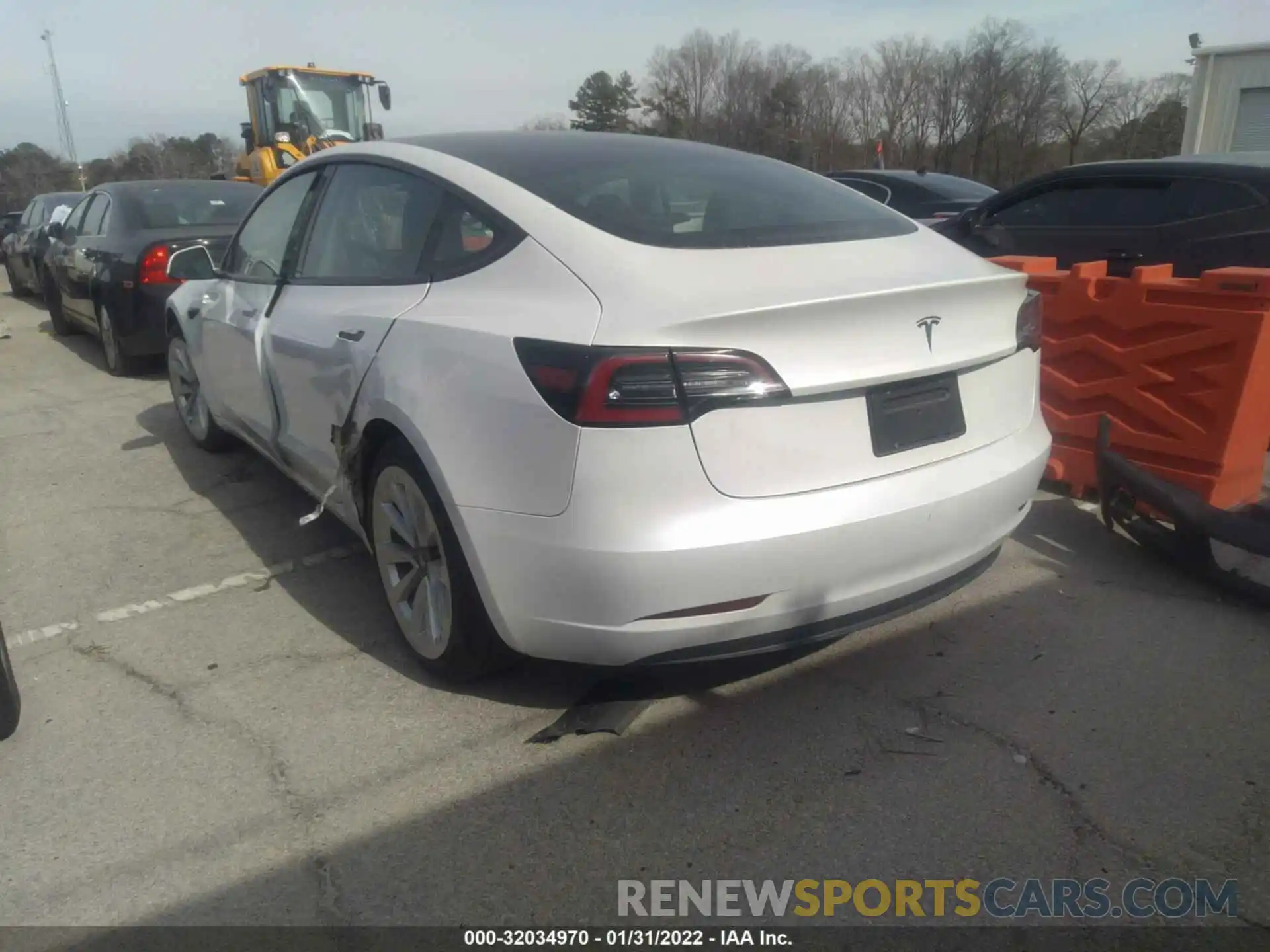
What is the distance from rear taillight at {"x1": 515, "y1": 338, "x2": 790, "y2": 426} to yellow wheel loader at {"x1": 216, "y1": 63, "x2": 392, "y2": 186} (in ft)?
50.0

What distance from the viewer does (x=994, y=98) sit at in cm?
4384

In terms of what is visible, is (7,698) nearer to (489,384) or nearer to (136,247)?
(489,384)

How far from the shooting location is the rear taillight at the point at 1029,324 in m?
2.95

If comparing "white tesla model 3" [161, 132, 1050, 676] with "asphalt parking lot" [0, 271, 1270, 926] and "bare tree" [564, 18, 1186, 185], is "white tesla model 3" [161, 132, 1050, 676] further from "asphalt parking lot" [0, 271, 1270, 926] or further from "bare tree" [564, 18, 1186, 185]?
"bare tree" [564, 18, 1186, 185]

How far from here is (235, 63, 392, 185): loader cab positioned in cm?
1630

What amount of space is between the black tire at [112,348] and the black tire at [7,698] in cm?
588

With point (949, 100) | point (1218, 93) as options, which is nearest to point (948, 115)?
point (949, 100)

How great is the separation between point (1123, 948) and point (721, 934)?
820mm

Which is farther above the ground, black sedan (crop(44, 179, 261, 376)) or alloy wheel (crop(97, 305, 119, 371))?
black sedan (crop(44, 179, 261, 376))

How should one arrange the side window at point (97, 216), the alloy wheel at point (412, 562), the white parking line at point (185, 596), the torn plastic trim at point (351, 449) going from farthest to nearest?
the side window at point (97, 216) → the white parking line at point (185, 596) → the torn plastic trim at point (351, 449) → the alloy wheel at point (412, 562)

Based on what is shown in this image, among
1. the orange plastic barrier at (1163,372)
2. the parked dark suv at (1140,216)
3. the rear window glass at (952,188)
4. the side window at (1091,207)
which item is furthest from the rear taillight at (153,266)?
the rear window glass at (952,188)

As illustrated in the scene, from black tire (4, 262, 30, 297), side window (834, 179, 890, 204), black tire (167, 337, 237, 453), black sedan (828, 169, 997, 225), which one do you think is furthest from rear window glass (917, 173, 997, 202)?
black tire (4, 262, 30, 297)

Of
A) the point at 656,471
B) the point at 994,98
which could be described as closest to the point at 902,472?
the point at 656,471

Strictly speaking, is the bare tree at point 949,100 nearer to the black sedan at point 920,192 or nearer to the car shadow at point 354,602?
the black sedan at point 920,192
